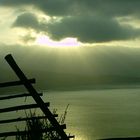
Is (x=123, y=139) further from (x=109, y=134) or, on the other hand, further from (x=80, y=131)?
(x=80, y=131)

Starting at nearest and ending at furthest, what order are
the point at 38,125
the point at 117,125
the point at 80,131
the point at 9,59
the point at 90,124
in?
the point at 9,59 < the point at 38,125 < the point at 80,131 < the point at 117,125 < the point at 90,124

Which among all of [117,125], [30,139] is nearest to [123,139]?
[30,139]

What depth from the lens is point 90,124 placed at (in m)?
127

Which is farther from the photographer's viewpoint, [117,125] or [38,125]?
[117,125]

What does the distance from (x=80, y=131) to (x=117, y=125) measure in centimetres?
1361

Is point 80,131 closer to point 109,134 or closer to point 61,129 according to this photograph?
point 109,134

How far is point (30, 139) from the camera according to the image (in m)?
7.03

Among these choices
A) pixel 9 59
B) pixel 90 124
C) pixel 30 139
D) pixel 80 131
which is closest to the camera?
pixel 9 59

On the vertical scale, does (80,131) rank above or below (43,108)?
above

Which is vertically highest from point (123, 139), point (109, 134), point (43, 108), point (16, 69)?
point (109, 134)

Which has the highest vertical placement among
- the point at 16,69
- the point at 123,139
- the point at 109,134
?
the point at 109,134

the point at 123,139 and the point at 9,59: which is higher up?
the point at 9,59

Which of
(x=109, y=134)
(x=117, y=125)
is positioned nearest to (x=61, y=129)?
(x=109, y=134)

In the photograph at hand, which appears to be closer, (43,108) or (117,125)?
(43,108)
